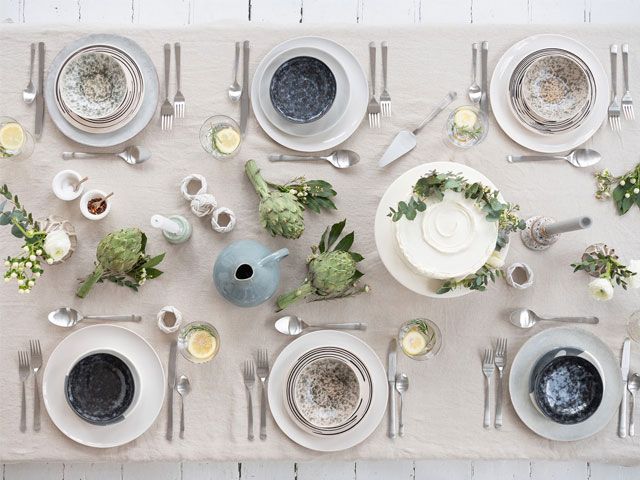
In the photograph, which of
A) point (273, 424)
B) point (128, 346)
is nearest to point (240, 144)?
point (128, 346)

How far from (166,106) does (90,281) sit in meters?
0.52

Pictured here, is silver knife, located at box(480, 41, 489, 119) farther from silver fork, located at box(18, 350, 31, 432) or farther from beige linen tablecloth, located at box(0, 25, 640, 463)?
silver fork, located at box(18, 350, 31, 432)

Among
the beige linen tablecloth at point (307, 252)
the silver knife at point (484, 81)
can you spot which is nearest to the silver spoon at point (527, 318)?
the beige linen tablecloth at point (307, 252)

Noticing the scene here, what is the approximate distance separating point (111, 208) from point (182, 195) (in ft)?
0.66

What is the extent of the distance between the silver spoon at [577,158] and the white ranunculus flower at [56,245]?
3.95 ft

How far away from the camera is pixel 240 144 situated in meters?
1.69

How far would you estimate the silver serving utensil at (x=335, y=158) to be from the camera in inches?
66.5

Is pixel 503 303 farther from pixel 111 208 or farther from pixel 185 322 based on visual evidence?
pixel 111 208

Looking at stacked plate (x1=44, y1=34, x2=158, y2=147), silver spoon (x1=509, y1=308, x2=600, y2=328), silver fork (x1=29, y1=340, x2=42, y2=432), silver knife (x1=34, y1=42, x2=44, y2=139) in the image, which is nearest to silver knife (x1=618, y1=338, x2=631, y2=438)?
silver spoon (x1=509, y1=308, x2=600, y2=328)

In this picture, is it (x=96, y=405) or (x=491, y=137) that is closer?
(x=96, y=405)

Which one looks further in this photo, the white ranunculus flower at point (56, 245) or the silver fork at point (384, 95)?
the silver fork at point (384, 95)

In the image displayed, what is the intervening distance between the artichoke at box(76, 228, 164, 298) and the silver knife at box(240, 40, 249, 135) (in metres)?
0.41

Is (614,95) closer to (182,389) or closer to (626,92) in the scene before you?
(626,92)

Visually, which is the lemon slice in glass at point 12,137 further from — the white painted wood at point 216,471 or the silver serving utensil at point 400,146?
the white painted wood at point 216,471
